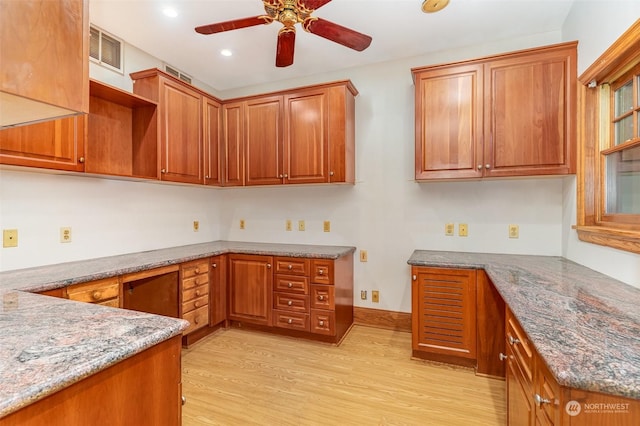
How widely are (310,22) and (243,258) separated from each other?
224 centimetres

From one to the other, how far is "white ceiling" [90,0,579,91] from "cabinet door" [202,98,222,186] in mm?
445

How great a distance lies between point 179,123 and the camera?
119 inches

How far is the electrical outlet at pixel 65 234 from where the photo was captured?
242cm

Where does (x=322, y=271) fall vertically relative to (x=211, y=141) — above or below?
below

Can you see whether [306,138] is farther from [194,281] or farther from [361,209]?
[194,281]

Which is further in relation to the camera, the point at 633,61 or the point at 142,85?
the point at 142,85

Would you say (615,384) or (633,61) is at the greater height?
(633,61)

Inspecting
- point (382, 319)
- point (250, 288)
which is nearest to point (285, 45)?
point (250, 288)

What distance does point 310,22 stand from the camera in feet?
6.30

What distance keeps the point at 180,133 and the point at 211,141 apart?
44cm

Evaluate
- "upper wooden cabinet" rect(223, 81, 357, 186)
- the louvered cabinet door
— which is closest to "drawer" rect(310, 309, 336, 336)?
the louvered cabinet door

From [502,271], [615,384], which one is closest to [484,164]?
[502,271]

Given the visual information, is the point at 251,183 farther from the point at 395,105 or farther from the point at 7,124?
the point at 7,124

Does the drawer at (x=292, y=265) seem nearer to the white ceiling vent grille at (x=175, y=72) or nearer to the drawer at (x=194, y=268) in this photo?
the drawer at (x=194, y=268)
